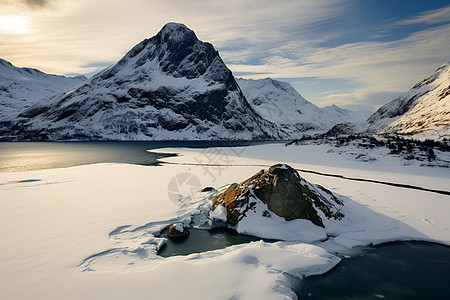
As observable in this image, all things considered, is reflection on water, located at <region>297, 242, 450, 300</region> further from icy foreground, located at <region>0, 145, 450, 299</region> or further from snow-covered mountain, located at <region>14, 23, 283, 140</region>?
snow-covered mountain, located at <region>14, 23, 283, 140</region>

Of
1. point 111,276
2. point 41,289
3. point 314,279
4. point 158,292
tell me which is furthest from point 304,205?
point 41,289

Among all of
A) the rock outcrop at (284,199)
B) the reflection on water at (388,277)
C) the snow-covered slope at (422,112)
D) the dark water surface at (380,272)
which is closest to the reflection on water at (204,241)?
the dark water surface at (380,272)

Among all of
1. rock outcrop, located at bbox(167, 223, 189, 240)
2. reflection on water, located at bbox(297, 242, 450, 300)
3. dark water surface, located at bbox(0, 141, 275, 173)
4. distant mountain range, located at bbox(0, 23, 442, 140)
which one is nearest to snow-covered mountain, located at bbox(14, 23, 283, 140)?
distant mountain range, located at bbox(0, 23, 442, 140)

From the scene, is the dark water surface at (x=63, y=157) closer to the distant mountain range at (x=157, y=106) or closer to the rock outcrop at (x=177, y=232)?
the rock outcrop at (x=177, y=232)

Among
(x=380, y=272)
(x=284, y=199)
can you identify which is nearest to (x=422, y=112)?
(x=284, y=199)

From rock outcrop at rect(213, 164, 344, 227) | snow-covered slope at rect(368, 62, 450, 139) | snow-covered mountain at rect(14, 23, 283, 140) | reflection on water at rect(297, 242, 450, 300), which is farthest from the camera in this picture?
snow-covered mountain at rect(14, 23, 283, 140)
